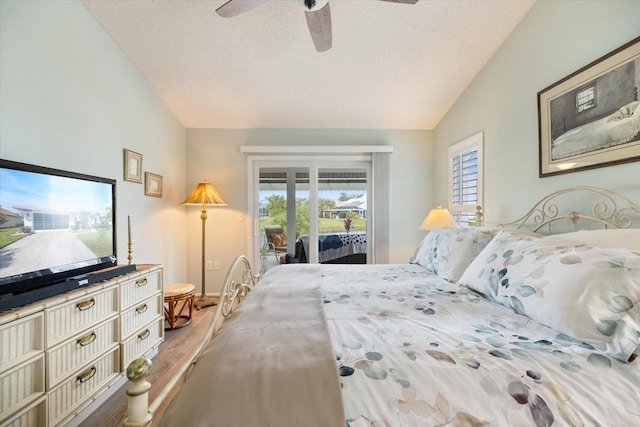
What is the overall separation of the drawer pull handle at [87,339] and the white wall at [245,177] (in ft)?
7.01

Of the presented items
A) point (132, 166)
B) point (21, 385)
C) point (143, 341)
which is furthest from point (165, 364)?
point (132, 166)

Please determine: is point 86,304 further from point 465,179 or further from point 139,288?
point 465,179

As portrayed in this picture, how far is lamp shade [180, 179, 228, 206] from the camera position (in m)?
3.31

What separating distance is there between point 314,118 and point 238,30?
140 centimetres

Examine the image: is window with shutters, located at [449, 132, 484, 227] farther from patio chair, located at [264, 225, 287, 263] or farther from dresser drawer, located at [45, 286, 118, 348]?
dresser drawer, located at [45, 286, 118, 348]

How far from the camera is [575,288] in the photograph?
1013 millimetres

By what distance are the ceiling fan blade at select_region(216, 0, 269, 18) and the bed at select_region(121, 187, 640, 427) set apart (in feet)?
5.44

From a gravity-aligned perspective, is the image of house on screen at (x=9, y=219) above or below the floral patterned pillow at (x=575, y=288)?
above

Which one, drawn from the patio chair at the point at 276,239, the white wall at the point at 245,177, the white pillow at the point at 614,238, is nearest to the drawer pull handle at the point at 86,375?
the white wall at the point at 245,177

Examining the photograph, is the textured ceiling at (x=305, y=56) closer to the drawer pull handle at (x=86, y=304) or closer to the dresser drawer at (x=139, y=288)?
the dresser drawer at (x=139, y=288)

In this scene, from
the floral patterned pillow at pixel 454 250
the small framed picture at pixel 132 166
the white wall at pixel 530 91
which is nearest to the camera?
the white wall at pixel 530 91

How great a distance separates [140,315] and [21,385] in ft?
2.68

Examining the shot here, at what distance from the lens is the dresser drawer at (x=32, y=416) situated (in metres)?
1.20

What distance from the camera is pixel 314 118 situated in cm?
357
